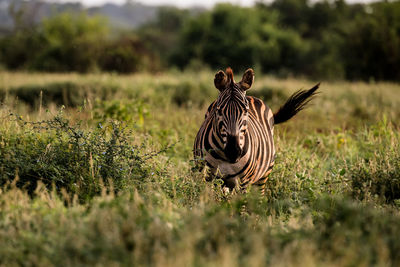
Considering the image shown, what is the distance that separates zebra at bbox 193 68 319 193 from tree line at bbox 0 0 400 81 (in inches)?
615

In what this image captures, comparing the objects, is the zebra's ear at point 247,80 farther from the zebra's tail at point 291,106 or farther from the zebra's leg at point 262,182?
the zebra's tail at point 291,106

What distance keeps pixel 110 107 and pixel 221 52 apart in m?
22.0

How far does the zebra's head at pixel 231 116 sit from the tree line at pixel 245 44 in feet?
51.7

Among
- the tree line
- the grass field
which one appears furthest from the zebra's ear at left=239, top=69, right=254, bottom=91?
the tree line

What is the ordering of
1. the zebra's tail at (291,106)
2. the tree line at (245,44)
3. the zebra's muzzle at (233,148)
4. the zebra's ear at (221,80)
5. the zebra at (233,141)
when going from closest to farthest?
1. the zebra's muzzle at (233,148)
2. the zebra at (233,141)
3. the zebra's ear at (221,80)
4. the zebra's tail at (291,106)
5. the tree line at (245,44)

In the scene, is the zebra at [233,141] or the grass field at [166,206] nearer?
the grass field at [166,206]

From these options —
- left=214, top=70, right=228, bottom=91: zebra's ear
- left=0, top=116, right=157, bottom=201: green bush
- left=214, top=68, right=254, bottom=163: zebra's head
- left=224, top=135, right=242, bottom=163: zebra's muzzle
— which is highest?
left=214, top=70, right=228, bottom=91: zebra's ear

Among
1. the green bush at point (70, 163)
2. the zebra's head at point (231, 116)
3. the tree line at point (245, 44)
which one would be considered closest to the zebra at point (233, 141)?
the zebra's head at point (231, 116)

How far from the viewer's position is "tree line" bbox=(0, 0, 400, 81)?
21094 mm

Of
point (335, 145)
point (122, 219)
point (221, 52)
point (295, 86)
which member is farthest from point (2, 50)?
point (122, 219)

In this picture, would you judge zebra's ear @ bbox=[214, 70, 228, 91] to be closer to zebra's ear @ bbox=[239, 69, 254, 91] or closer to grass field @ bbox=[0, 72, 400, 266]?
zebra's ear @ bbox=[239, 69, 254, 91]

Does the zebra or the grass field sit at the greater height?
the zebra

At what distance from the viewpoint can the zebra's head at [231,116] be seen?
4.04 m

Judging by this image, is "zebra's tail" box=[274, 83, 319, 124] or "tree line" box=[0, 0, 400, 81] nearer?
"zebra's tail" box=[274, 83, 319, 124]
